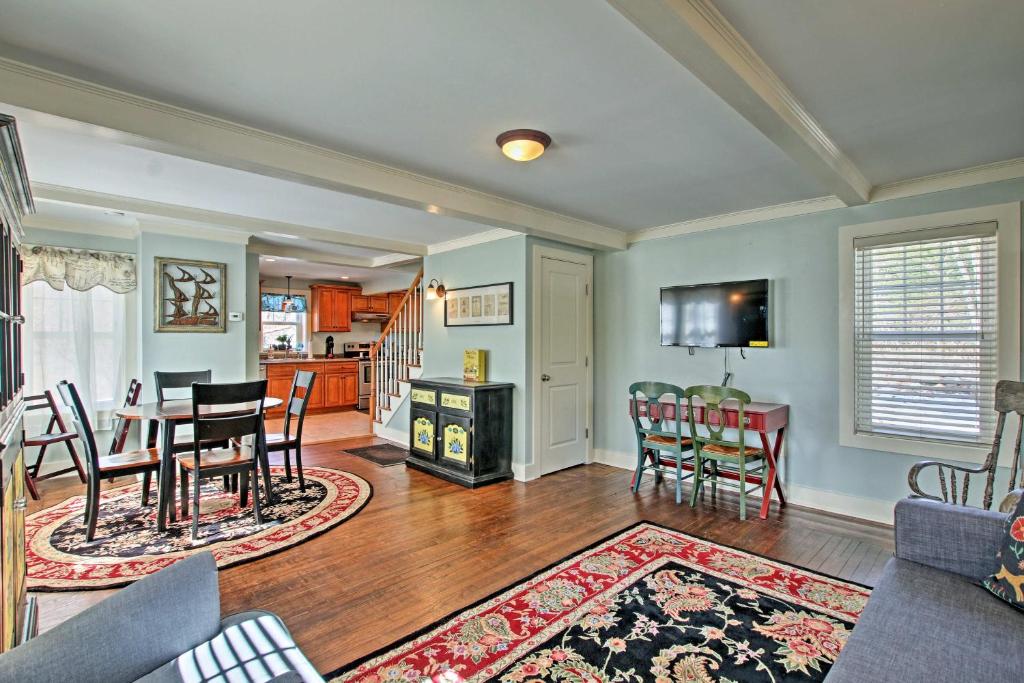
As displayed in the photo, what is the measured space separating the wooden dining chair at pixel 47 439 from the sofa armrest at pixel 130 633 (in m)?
3.83

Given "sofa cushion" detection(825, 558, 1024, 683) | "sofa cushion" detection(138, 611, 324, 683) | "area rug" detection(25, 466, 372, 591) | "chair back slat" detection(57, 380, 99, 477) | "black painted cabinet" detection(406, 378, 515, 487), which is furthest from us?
"black painted cabinet" detection(406, 378, 515, 487)

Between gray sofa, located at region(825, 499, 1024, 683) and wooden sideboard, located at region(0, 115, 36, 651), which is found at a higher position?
wooden sideboard, located at region(0, 115, 36, 651)

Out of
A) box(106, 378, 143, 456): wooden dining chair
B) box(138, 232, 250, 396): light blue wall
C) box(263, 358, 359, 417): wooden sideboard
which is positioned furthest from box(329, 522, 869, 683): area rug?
box(263, 358, 359, 417): wooden sideboard

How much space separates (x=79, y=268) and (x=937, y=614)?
21.5 feet

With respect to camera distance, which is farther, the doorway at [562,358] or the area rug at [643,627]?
the doorway at [562,358]

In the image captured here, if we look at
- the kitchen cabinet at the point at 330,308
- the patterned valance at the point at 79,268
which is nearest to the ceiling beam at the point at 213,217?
the patterned valance at the point at 79,268

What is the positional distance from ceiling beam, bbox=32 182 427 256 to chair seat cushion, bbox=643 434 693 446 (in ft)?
11.0

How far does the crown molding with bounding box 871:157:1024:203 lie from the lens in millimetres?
3102

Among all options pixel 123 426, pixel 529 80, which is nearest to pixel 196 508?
pixel 123 426

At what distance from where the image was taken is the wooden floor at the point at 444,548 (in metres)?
2.38

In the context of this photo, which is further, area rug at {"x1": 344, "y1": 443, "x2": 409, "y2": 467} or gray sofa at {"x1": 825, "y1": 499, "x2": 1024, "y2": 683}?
area rug at {"x1": 344, "y1": 443, "x2": 409, "y2": 467}

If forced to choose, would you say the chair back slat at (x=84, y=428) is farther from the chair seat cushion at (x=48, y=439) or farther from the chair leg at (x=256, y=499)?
the chair seat cushion at (x=48, y=439)

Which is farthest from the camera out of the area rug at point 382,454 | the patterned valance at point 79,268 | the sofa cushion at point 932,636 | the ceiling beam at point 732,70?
the area rug at point 382,454

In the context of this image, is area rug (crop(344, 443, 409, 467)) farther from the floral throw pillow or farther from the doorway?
the floral throw pillow
